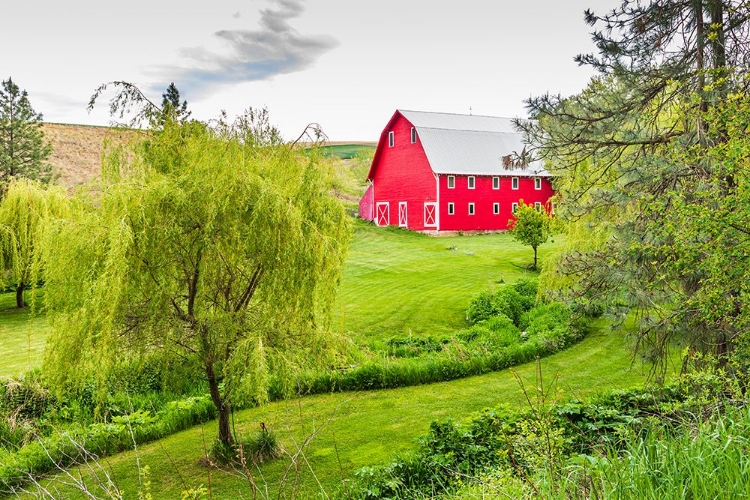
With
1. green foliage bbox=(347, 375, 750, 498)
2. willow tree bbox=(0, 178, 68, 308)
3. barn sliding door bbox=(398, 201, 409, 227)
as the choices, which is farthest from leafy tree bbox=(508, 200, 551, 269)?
willow tree bbox=(0, 178, 68, 308)

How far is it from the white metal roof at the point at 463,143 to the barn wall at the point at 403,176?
83cm

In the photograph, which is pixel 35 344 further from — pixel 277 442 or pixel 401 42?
pixel 401 42

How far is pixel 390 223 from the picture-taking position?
41.7m

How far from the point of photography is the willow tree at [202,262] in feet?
22.7

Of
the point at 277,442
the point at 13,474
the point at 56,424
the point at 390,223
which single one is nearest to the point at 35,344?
the point at 56,424

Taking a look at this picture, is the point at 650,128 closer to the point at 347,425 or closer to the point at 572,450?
the point at 572,450

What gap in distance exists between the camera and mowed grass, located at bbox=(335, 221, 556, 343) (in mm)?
17781

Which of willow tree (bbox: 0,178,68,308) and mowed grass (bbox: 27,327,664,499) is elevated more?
willow tree (bbox: 0,178,68,308)

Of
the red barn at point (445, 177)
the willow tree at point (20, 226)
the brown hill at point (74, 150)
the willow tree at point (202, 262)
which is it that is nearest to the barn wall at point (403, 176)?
the red barn at point (445, 177)

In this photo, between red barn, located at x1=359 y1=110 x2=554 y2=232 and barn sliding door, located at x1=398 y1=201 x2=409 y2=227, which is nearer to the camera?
red barn, located at x1=359 y1=110 x2=554 y2=232

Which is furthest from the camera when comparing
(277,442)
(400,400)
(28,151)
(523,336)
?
(28,151)

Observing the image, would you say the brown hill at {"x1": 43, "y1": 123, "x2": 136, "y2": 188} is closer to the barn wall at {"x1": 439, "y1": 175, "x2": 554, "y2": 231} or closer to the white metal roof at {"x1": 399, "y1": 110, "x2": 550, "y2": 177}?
the white metal roof at {"x1": 399, "y1": 110, "x2": 550, "y2": 177}

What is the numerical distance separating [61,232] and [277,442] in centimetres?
444

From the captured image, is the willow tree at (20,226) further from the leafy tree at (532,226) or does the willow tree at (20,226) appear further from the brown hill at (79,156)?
→ the brown hill at (79,156)
